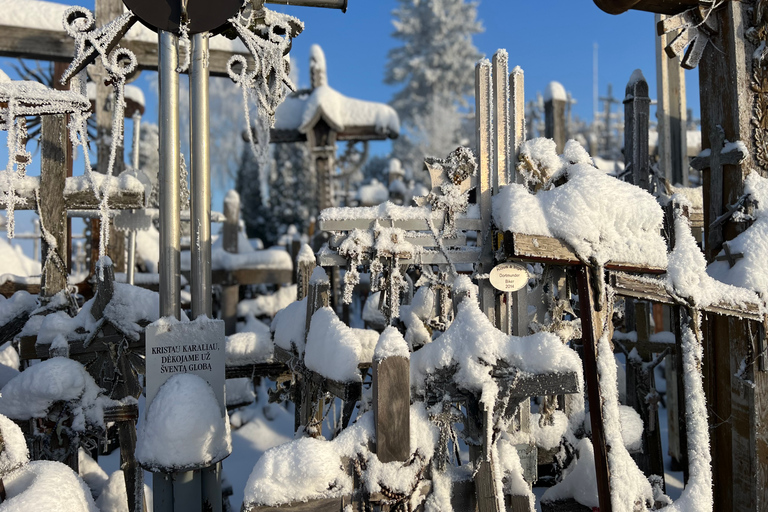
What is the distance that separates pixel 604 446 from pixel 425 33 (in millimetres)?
30144

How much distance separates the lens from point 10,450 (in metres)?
2.27

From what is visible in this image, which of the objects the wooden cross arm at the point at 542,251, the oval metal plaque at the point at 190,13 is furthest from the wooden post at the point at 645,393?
the oval metal plaque at the point at 190,13

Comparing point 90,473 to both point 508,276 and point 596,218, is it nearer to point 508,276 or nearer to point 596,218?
point 508,276

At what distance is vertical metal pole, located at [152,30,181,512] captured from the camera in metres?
3.41

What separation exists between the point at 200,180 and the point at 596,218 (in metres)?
2.45

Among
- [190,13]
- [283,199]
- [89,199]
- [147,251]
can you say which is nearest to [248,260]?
[147,251]

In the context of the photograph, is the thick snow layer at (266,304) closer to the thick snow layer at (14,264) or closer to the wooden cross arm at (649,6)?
the thick snow layer at (14,264)

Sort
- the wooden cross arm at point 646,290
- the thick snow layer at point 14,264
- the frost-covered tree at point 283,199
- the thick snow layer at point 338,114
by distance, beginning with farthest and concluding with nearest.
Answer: the frost-covered tree at point 283,199 → the thick snow layer at point 14,264 → the thick snow layer at point 338,114 → the wooden cross arm at point 646,290

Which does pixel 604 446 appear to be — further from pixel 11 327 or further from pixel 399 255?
pixel 11 327

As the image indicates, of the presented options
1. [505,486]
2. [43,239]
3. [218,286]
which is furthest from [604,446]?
[218,286]

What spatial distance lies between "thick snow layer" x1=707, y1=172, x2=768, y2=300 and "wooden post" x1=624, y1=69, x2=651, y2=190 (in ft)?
4.48

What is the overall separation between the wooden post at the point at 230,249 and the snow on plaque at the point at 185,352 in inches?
192

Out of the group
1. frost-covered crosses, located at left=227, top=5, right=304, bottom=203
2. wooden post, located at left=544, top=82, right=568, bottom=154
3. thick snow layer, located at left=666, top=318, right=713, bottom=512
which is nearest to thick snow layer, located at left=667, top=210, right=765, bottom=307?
thick snow layer, located at left=666, top=318, right=713, bottom=512

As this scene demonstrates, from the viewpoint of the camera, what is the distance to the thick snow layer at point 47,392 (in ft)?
11.7
